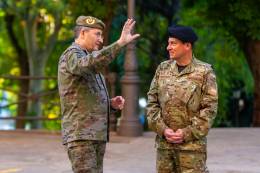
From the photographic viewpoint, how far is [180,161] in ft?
15.5

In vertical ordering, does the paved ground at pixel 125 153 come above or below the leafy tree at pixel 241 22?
below

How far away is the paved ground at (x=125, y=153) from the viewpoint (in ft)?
27.9

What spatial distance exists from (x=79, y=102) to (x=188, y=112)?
922 mm

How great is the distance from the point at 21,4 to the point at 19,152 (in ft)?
41.8

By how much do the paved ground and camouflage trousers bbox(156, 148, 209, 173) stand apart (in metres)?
3.50

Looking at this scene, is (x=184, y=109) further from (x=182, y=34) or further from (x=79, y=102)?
(x=79, y=102)

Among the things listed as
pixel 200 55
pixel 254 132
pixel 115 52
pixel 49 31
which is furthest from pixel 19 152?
pixel 49 31

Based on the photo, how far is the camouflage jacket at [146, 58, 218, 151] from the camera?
4.62 m

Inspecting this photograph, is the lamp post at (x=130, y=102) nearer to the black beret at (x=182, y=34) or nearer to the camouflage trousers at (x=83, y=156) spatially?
the camouflage trousers at (x=83, y=156)

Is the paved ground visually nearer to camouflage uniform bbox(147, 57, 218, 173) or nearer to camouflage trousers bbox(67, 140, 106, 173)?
camouflage trousers bbox(67, 140, 106, 173)

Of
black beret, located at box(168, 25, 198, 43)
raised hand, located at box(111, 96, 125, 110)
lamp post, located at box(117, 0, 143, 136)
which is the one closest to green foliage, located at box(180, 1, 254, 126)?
lamp post, located at box(117, 0, 143, 136)

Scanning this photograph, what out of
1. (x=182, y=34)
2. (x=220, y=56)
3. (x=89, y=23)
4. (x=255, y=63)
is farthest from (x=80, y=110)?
(x=220, y=56)

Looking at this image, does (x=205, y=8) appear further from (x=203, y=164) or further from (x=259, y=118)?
(x=203, y=164)

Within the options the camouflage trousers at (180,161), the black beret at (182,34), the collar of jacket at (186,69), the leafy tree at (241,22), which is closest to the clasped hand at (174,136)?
the camouflage trousers at (180,161)
